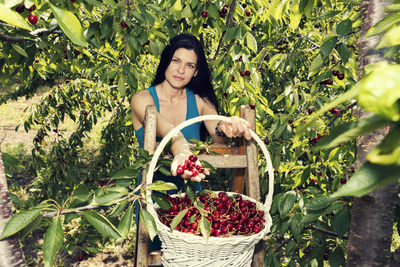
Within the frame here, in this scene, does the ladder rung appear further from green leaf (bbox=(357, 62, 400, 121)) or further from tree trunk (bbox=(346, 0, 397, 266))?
green leaf (bbox=(357, 62, 400, 121))

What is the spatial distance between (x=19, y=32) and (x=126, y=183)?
913 mm

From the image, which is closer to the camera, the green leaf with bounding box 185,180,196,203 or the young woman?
the green leaf with bounding box 185,180,196,203

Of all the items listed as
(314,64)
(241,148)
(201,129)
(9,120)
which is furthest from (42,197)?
(9,120)

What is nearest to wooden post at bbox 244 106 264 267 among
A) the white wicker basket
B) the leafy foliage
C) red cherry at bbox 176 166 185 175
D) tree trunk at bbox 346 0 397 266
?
the leafy foliage

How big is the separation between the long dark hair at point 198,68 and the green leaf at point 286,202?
128 centimetres

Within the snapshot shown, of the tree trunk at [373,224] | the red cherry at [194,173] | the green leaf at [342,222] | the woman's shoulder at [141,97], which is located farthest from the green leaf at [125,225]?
the woman's shoulder at [141,97]

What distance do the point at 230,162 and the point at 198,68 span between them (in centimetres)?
111

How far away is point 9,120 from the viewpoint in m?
8.34

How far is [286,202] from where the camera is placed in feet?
4.61

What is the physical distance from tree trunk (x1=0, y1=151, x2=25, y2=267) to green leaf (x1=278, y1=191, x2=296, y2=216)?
104 centimetres

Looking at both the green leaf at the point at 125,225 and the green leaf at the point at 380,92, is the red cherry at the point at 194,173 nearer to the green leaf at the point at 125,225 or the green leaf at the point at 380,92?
the green leaf at the point at 125,225

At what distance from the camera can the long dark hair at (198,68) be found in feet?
7.54

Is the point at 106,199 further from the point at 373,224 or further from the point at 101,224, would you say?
the point at 373,224

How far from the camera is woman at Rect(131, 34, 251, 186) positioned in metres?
2.28
